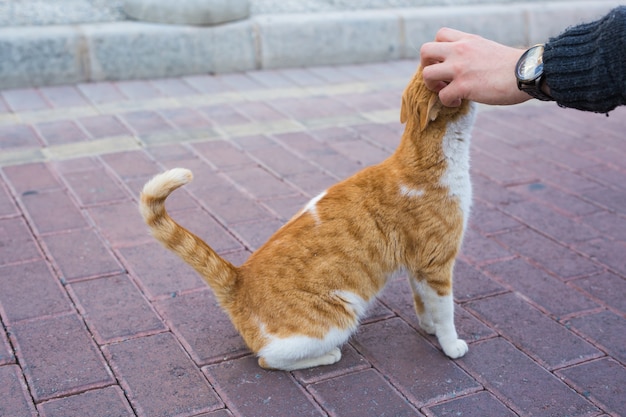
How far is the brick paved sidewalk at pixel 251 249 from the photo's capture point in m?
2.60

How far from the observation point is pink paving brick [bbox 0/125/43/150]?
4.64 m

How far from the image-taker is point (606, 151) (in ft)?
16.7

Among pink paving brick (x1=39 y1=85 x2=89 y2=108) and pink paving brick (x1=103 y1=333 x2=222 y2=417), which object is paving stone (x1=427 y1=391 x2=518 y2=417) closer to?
pink paving brick (x1=103 y1=333 x2=222 y2=417)

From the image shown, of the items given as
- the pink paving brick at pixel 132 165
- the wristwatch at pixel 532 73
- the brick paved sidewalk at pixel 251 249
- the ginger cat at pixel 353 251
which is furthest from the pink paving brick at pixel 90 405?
the pink paving brick at pixel 132 165

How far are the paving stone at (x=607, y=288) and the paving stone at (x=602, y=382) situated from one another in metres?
0.49

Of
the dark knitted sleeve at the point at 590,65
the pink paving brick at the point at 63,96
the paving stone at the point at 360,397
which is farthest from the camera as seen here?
the pink paving brick at the point at 63,96

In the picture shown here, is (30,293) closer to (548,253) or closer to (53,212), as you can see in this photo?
(53,212)

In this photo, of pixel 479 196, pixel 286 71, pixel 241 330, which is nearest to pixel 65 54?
pixel 286 71

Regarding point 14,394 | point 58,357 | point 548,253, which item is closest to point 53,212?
point 58,357

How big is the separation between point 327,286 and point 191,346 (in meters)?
0.63

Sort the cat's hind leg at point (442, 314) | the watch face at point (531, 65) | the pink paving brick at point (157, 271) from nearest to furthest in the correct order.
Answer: the watch face at point (531, 65) < the cat's hind leg at point (442, 314) < the pink paving brick at point (157, 271)

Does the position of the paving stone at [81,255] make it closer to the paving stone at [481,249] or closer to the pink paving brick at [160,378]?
the pink paving brick at [160,378]

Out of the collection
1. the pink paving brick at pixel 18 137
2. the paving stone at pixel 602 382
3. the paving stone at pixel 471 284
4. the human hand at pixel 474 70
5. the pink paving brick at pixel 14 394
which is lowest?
the paving stone at pixel 602 382

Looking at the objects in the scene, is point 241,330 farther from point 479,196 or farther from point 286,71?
point 286,71
